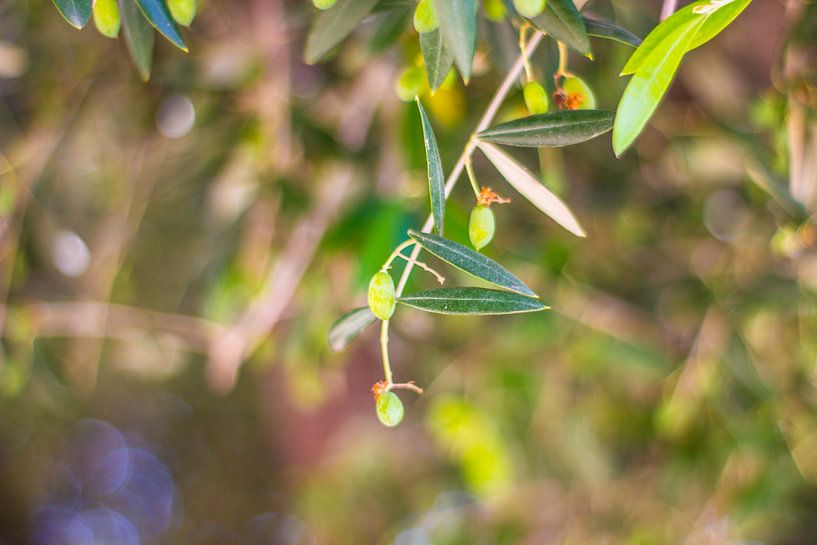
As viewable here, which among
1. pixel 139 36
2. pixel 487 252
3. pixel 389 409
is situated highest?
pixel 139 36

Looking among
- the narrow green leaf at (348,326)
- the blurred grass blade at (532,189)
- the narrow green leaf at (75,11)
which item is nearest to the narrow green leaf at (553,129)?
the blurred grass blade at (532,189)

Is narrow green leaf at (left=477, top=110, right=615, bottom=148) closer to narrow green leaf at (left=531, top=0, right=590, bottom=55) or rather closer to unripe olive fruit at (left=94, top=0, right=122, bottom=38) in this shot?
narrow green leaf at (left=531, top=0, right=590, bottom=55)

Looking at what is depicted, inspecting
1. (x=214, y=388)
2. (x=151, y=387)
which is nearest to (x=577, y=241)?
(x=214, y=388)

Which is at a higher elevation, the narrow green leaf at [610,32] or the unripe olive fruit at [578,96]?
the narrow green leaf at [610,32]

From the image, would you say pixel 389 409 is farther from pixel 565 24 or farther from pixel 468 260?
pixel 565 24

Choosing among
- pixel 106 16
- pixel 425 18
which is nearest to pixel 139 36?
pixel 106 16

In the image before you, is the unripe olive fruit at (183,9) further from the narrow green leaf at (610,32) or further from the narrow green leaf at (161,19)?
the narrow green leaf at (610,32)

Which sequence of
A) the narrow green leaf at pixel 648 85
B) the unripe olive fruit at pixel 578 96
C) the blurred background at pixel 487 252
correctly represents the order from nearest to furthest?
the narrow green leaf at pixel 648 85, the unripe olive fruit at pixel 578 96, the blurred background at pixel 487 252
